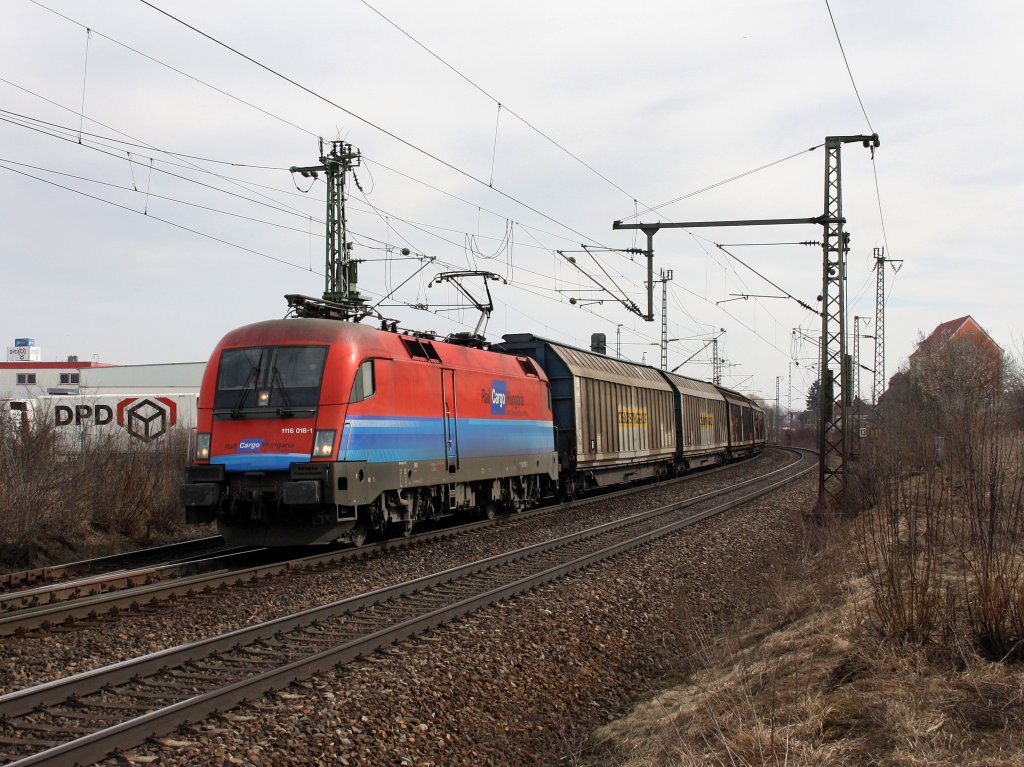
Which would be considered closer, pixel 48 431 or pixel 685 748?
pixel 685 748

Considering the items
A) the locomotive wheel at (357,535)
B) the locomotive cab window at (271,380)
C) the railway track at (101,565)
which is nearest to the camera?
the railway track at (101,565)

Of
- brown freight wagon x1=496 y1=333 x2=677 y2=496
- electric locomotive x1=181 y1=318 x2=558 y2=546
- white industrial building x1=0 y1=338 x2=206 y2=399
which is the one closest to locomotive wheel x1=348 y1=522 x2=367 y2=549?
electric locomotive x1=181 y1=318 x2=558 y2=546

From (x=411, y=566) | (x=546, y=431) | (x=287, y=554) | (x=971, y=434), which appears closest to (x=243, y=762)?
(x=971, y=434)

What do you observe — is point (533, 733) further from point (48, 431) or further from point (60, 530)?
point (48, 431)

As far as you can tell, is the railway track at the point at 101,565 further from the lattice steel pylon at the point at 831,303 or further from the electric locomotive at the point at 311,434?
the lattice steel pylon at the point at 831,303

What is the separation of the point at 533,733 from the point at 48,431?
11.3 metres

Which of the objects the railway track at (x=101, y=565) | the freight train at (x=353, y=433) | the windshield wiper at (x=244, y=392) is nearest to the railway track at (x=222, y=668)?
the freight train at (x=353, y=433)

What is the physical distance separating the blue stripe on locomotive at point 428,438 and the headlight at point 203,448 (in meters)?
2.02

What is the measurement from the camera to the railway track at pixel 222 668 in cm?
544

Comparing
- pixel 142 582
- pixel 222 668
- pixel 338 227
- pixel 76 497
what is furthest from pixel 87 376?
pixel 222 668

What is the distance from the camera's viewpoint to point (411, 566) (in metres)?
12.0

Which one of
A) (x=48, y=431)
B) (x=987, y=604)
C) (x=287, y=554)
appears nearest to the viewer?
(x=987, y=604)

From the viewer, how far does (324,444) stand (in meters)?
12.0

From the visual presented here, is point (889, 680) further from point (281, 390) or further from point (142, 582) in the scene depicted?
point (281, 390)
